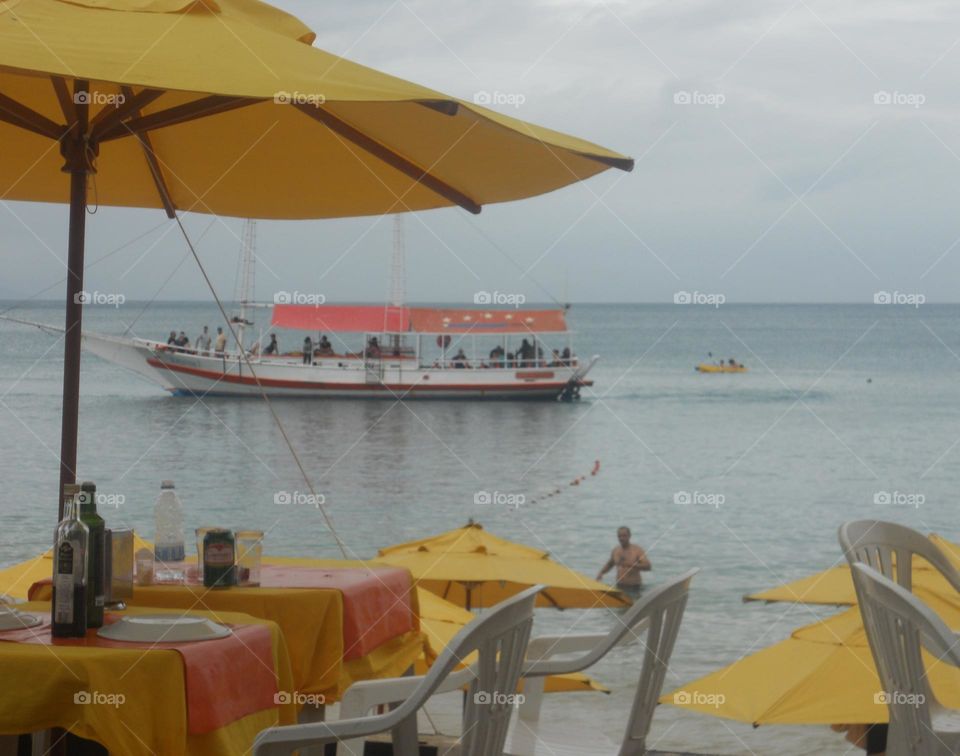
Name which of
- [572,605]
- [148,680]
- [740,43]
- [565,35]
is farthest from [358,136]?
[740,43]

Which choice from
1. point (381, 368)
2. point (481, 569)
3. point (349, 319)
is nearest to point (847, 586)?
point (481, 569)

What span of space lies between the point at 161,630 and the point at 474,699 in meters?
0.57

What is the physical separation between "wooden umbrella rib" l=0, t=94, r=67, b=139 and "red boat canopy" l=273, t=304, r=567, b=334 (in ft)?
108

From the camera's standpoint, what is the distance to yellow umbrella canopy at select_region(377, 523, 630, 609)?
227 inches

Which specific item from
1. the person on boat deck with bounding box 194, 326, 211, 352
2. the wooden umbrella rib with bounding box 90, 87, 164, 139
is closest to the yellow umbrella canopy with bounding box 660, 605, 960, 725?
the wooden umbrella rib with bounding box 90, 87, 164, 139

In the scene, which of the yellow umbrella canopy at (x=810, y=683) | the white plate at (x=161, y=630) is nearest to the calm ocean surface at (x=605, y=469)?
the yellow umbrella canopy at (x=810, y=683)

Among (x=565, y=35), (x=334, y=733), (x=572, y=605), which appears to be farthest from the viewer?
(x=565, y=35)

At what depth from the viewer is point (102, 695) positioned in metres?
2.30

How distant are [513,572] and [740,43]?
46.9m

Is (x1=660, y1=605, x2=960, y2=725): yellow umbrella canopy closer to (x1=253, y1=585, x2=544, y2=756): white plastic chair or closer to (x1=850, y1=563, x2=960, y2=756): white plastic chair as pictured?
(x1=850, y1=563, x2=960, y2=756): white plastic chair

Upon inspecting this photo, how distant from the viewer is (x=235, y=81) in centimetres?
265

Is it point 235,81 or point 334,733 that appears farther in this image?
point 235,81

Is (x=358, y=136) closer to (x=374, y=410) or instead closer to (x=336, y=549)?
(x=336, y=549)

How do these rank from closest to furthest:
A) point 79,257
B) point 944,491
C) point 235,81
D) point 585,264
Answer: point 235,81 → point 79,257 → point 944,491 → point 585,264
